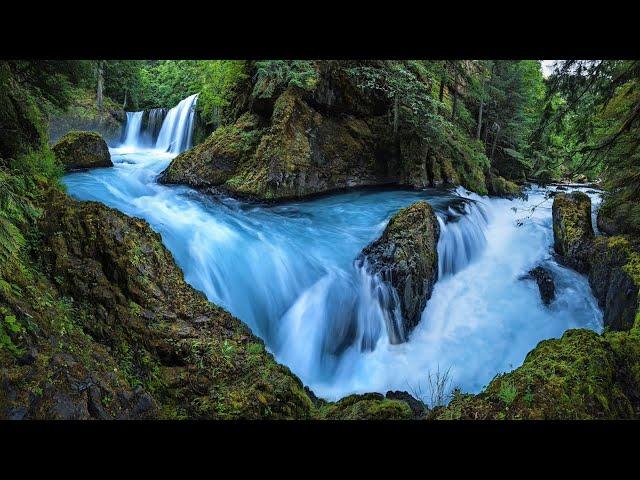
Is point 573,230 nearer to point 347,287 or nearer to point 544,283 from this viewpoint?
→ point 544,283

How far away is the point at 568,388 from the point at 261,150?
1135 centimetres

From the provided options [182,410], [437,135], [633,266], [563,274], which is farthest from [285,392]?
[437,135]

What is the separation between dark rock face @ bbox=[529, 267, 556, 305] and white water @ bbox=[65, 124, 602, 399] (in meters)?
0.18

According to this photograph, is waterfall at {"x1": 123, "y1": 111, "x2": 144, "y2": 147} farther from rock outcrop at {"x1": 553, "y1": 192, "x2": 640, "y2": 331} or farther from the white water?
rock outcrop at {"x1": 553, "y1": 192, "x2": 640, "y2": 331}

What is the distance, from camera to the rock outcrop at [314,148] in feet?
41.9

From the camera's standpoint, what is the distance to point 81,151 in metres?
13.6

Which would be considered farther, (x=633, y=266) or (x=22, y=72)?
(x=633, y=266)

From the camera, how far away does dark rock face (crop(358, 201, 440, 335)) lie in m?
7.98

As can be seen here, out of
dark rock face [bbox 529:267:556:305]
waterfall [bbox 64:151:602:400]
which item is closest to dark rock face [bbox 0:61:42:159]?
waterfall [bbox 64:151:602:400]

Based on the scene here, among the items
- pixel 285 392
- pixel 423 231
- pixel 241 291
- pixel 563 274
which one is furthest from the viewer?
pixel 563 274

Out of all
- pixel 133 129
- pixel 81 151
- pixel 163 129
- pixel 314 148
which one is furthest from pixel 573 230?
pixel 133 129
